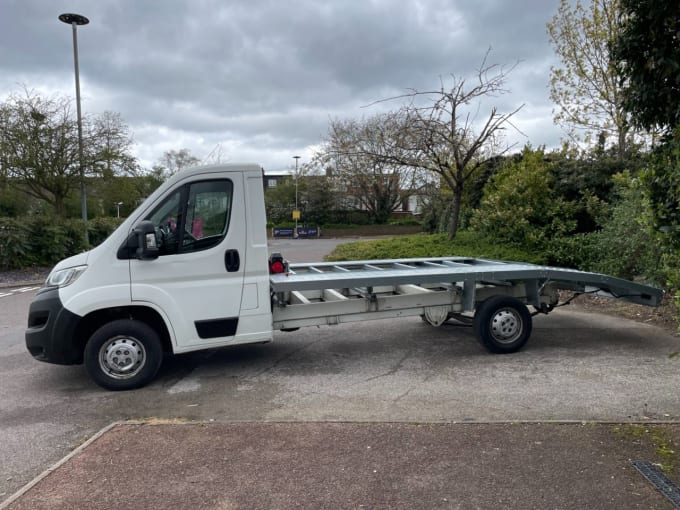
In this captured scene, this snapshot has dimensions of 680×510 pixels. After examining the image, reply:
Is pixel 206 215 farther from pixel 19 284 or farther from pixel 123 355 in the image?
pixel 19 284

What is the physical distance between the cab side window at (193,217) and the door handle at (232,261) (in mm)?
167

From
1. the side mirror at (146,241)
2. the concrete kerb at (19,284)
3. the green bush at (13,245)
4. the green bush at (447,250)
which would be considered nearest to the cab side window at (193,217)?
the side mirror at (146,241)

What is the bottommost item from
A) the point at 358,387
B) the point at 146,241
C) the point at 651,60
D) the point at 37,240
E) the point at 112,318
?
the point at 358,387

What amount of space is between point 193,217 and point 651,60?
4187mm

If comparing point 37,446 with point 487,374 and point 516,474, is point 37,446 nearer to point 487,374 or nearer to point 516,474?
point 516,474

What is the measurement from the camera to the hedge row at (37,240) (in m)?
16.3

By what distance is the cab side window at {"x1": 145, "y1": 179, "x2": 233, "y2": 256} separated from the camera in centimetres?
538

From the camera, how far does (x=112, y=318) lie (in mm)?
5496

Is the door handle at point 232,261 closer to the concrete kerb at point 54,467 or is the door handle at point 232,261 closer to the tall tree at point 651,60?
the concrete kerb at point 54,467

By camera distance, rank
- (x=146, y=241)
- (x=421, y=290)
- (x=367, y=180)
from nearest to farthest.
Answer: (x=146, y=241) < (x=421, y=290) < (x=367, y=180)

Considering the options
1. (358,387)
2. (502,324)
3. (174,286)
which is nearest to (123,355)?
(174,286)

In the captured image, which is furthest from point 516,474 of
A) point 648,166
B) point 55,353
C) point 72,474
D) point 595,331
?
point 595,331

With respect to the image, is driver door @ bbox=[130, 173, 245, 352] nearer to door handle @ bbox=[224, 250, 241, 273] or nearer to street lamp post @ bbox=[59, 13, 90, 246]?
door handle @ bbox=[224, 250, 241, 273]

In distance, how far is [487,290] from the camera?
699 cm
